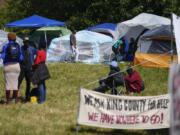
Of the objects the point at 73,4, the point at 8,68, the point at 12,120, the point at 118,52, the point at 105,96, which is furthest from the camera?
the point at 73,4

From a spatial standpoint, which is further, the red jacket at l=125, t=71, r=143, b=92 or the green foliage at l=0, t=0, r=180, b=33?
the green foliage at l=0, t=0, r=180, b=33

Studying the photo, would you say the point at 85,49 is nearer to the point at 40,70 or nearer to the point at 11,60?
the point at 40,70

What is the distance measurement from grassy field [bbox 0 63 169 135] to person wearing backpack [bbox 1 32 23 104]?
642 millimetres

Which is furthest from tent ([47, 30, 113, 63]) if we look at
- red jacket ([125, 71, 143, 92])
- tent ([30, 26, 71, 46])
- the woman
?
the woman

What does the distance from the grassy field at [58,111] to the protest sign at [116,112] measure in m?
0.62

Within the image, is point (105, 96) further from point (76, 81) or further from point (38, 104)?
point (76, 81)

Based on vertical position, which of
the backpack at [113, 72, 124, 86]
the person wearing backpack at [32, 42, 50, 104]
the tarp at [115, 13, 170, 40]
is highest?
the tarp at [115, 13, 170, 40]

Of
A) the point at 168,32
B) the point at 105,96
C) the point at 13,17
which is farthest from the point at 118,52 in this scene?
the point at 13,17

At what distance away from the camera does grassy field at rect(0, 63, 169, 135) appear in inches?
289

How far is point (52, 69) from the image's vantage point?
1645 cm

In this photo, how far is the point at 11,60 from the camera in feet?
29.9

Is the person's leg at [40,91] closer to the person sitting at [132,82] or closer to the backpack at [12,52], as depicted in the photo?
the backpack at [12,52]

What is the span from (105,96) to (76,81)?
689 cm

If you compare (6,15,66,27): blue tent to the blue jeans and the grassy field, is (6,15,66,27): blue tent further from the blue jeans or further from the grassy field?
the blue jeans
